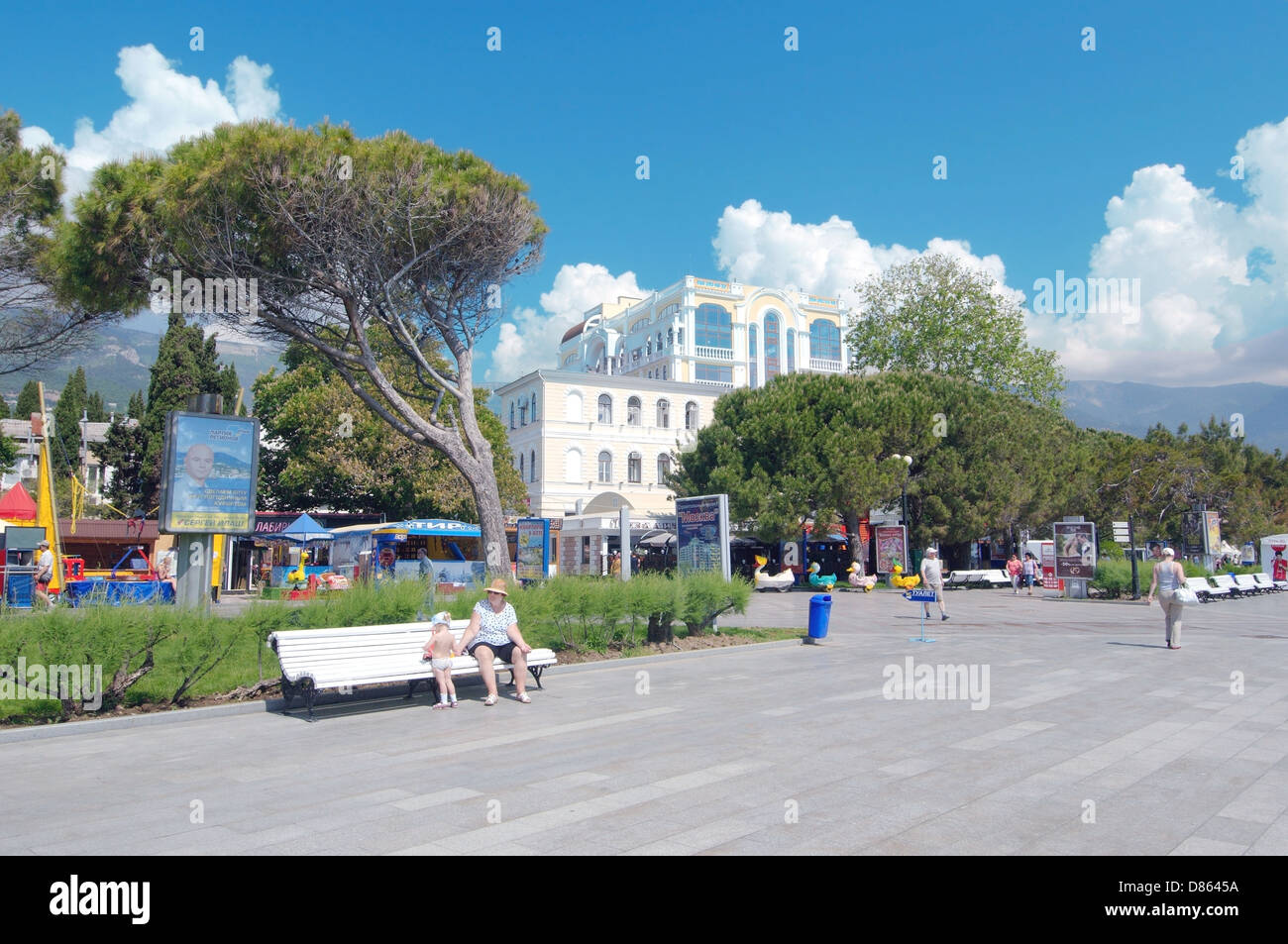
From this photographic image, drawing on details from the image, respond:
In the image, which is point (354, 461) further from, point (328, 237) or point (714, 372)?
point (714, 372)

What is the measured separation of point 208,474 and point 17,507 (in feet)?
39.7

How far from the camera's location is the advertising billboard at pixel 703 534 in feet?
54.6

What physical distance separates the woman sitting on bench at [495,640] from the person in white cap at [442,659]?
247 mm

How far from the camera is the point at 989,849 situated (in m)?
4.62

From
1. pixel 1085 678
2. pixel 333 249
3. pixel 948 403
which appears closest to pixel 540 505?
pixel 948 403

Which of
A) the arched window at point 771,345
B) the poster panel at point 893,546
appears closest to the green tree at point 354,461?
the poster panel at point 893,546

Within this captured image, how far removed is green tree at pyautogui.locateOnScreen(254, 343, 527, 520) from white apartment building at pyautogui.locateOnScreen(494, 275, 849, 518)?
8.40m

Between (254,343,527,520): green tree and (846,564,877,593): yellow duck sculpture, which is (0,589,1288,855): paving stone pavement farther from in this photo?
(254,343,527,520): green tree

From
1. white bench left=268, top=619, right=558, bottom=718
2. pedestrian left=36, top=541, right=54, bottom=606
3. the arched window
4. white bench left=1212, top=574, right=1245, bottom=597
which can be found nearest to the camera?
white bench left=268, top=619, right=558, bottom=718

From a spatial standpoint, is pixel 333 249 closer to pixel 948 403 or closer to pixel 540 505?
pixel 948 403
